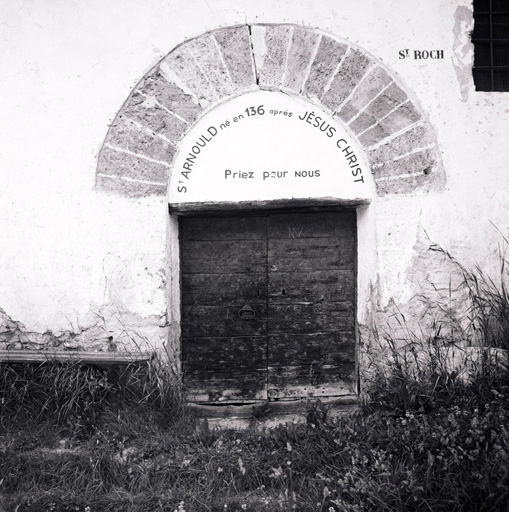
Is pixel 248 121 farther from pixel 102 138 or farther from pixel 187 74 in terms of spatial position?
pixel 102 138

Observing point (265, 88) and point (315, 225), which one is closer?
point (265, 88)

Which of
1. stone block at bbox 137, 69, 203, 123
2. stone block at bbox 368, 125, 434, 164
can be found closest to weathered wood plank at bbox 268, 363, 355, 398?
stone block at bbox 368, 125, 434, 164

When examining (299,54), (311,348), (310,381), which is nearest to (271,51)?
(299,54)

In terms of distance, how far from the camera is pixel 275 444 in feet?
12.1

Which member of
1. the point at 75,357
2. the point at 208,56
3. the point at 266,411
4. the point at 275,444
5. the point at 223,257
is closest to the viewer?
the point at 275,444

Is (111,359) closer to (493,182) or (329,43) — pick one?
(329,43)

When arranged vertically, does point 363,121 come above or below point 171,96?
below

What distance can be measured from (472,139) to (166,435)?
290cm

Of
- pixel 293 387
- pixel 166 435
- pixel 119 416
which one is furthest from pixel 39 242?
pixel 293 387

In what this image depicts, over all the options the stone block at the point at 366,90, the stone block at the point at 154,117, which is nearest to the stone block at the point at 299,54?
the stone block at the point at 366,90

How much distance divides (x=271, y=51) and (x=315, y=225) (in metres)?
1.28

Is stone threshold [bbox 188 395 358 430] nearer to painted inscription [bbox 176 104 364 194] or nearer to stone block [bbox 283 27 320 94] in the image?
painted inscription [bbox 176 104 364 194]

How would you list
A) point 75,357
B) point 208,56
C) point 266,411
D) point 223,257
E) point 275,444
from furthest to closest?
point 223,257 < point 266,411 < point 208,56 < point 75,357 < point 275,444

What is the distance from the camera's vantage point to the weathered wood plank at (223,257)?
4.50m
